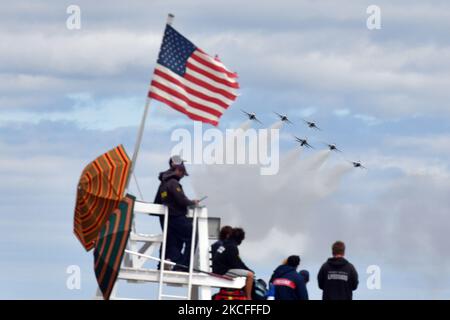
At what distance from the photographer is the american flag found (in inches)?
1190

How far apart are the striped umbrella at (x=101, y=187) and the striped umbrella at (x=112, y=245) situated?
0.75 ft

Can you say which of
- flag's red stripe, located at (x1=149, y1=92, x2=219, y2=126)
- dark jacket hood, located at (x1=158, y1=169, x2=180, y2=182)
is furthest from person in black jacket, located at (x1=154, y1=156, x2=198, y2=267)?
flag's red stripe, located at (x1=149, y1=92, x2=219, y2=126)

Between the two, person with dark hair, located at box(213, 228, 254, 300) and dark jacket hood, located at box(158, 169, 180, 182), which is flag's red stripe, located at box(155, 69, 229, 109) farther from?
person with dark hair, located at box(213, 228, 254, 300)

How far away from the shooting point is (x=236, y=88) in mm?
31062

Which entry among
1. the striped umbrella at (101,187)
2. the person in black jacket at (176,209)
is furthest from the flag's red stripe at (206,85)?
the striped umbrella at (101,187)

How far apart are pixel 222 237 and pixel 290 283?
225 centimetres

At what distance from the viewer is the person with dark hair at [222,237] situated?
29.2 metres

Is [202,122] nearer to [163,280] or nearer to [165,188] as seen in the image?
[165,188]

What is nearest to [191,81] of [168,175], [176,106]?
[176,106]

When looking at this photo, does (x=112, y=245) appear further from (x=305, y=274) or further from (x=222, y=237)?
(x=305, y=274)
